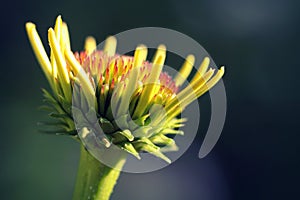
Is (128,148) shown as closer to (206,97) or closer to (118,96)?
(118,96)

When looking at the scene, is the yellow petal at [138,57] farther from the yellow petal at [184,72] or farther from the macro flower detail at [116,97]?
the yellow petal at [184,72]

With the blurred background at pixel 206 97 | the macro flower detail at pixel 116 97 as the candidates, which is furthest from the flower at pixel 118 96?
the blurred background at pixel 206 97

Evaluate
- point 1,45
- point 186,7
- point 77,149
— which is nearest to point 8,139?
point 77,149

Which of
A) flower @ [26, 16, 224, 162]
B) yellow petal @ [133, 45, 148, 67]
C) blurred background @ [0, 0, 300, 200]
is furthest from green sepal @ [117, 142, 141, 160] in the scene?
blurred background @ [0, 0, 300, 200]

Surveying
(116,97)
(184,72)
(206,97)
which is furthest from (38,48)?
(206,97)

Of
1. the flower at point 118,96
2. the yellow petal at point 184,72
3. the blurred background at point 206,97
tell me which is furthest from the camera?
the blurred background at point 206,97

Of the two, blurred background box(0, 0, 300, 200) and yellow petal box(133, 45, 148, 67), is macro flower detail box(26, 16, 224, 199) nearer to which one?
yellow petal box(133, 45, 148, 67)

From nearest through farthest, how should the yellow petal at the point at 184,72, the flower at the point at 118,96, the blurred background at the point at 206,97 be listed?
the flower at the point at 118,96
the yellow petal at the point at 184,72
the blurred background at the point at 206,97
